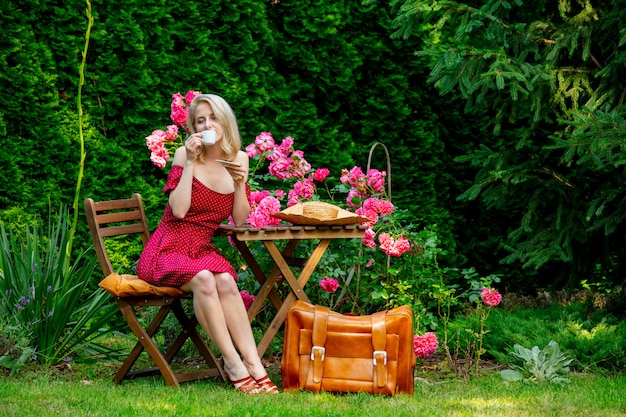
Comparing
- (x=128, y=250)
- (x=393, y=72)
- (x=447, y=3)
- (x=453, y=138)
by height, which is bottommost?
(x=128, y=250)

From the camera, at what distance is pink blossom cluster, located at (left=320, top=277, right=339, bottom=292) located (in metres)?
5.10

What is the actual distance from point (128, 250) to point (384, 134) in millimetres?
2136

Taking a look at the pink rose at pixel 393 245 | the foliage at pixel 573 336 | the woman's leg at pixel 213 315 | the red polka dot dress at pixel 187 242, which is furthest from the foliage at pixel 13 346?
the foliage at pixel 573 336

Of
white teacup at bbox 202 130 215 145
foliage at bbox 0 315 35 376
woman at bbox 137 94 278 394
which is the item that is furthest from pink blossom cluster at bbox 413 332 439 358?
foliage at bbox 0 315 35 376

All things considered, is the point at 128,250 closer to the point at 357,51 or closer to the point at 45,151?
the point at 45,151

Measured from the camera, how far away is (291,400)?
4168mm

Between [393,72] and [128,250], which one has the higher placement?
[393,72]

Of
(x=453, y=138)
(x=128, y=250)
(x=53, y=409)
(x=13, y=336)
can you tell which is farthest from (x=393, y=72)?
(x=53, y=409)

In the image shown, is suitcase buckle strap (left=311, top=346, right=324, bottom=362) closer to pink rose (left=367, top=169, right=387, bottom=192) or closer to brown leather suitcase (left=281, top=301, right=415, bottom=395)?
brown leather suitcase (left=281, top=301, right=415, bottom=395)

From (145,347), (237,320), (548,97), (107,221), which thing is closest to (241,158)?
(107,221)

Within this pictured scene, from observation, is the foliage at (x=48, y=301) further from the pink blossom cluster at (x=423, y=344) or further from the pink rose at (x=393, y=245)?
the pink blossom cluster at (x=423, y=344)

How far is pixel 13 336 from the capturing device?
15.6ft

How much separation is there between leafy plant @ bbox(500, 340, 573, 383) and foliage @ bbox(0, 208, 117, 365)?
2222 millimetres

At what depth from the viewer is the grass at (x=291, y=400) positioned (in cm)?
388
